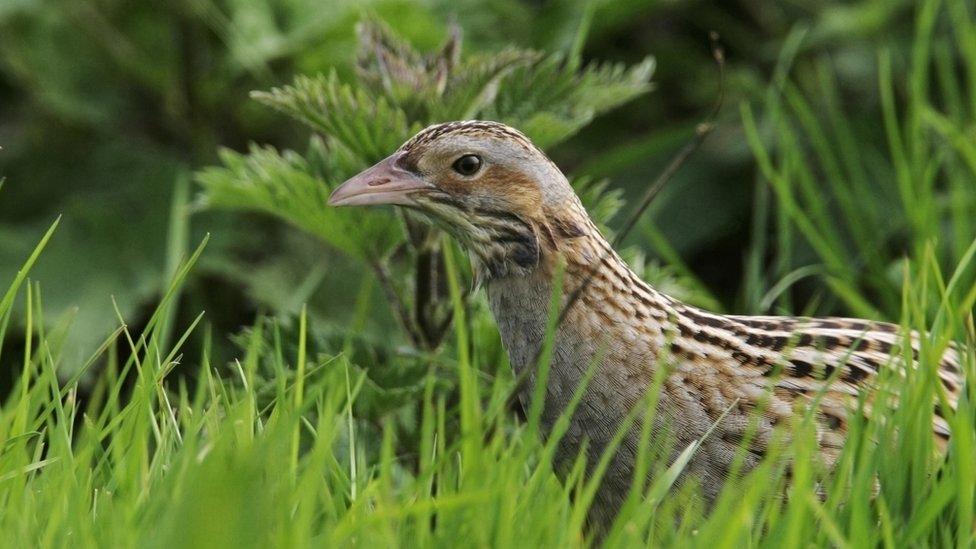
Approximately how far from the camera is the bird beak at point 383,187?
98.5 inches

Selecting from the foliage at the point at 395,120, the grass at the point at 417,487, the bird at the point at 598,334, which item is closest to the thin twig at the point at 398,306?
the foliage at the point at 395,120

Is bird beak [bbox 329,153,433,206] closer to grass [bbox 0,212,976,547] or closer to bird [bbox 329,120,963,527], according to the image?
bird [bbox 329,120,963,527]

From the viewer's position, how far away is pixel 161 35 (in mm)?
4207

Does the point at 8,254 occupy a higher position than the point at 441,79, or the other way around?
the point at 441,79

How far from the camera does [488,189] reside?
2.51 meters

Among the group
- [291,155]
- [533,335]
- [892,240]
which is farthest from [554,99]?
[892,240]

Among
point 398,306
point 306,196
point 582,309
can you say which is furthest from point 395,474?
point 582,309

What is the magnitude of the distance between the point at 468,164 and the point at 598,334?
1.12 feet

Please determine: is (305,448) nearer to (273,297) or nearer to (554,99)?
(554,99)

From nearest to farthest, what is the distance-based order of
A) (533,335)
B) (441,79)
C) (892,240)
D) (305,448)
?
1. (533,335)
2. (305,448)
3. (441,79)
4. (892,240)

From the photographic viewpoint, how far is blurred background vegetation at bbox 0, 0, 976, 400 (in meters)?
3.92

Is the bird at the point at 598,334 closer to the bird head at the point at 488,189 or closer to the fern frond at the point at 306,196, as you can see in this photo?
the bird head at the point at 488,189

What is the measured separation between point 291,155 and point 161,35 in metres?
1.42

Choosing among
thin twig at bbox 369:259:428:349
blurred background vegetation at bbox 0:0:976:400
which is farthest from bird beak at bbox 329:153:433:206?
blurred background vegetation at bbox 0:0:976:400
